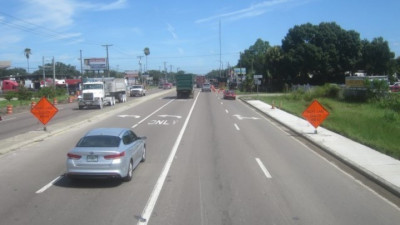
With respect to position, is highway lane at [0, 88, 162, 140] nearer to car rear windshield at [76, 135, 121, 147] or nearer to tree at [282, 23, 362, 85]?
car rear windshield at [76, 135, 121, 147]

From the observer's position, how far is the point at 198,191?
1060 cm

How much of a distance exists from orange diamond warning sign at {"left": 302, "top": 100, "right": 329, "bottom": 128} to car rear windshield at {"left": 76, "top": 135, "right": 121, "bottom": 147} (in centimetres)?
1247

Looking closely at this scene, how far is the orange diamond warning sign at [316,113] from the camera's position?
877 inches

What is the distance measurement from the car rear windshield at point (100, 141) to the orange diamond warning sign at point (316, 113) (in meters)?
12.5

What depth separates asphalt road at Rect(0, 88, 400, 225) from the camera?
858 centimetres

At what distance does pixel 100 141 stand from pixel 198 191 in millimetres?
2936

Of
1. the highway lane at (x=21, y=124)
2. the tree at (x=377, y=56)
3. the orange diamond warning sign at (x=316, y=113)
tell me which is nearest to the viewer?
the orange diamond warning sign at (x=316, y=113)

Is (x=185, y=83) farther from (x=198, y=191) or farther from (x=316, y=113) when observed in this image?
(x=198, y=191)

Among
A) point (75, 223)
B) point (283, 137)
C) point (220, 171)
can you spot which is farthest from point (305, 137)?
point (75, 223)

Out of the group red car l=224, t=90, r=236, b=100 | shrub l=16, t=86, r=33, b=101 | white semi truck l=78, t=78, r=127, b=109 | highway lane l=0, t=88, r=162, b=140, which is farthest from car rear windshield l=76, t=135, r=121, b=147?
red car l=224, t=90, r=236, b=100

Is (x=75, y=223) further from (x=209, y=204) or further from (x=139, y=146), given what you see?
(x=139, y=146)

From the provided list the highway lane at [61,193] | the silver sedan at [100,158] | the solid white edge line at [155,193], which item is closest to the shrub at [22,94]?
the highway lane at [61,193]

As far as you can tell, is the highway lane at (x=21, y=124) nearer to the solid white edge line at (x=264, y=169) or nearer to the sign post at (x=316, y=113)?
the solid white edge line at (x=264, y=169)

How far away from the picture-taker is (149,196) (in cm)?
1014
